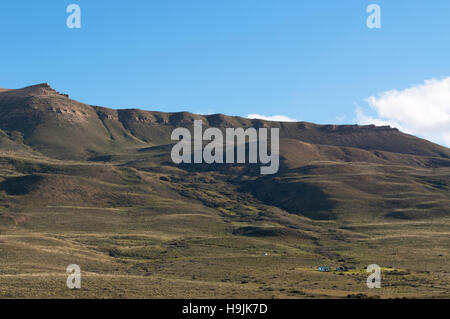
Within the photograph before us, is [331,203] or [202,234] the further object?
[331,203]

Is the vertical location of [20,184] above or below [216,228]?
above

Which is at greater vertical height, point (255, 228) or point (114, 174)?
point (114, 174)

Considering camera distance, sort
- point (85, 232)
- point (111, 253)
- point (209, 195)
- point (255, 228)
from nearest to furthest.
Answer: point (111, 253), point (85, 232), point (255, 228), point (209, 195)

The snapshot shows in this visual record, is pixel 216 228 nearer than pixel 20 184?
Yes

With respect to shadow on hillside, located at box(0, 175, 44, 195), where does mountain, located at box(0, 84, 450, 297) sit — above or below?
below

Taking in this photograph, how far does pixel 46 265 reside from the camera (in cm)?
7162

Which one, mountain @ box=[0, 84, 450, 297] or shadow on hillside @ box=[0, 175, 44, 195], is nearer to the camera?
mountain @ box=[0, 84, 450, 297]

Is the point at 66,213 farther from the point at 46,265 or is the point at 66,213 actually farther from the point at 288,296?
the point at 288,296

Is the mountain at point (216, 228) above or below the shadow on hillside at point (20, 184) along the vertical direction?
below

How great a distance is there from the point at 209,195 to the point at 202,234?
2703 inches

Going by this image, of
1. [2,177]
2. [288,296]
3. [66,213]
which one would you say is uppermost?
[2,177]

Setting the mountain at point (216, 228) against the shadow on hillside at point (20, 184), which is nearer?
the mountain at point (216, 228)
